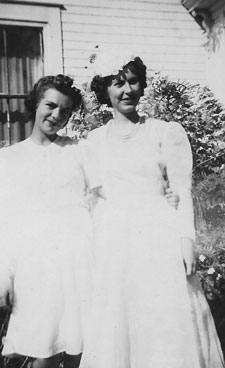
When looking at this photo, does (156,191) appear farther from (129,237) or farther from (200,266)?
(200,266)

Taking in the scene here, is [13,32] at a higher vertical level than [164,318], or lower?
higher

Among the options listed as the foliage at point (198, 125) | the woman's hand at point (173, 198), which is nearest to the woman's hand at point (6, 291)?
the woman's hand at point (173, 198)

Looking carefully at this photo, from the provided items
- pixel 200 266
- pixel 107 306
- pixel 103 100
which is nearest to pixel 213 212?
pixel 200 266

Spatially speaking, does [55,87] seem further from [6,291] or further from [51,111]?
[6,291]

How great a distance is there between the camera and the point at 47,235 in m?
2.53

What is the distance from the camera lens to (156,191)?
8.65ft

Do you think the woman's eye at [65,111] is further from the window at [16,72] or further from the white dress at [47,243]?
the window at [16,72]

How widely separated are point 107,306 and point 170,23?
4.72 m

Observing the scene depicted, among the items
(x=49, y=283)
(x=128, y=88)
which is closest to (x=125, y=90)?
(x=128, y=88)

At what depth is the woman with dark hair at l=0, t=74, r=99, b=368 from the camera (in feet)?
7.95

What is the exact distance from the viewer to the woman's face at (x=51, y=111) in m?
2.67

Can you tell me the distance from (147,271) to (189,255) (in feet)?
0.75

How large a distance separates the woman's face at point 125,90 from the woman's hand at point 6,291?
3.69ft

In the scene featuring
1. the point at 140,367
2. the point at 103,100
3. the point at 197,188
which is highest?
the point at 103,100
